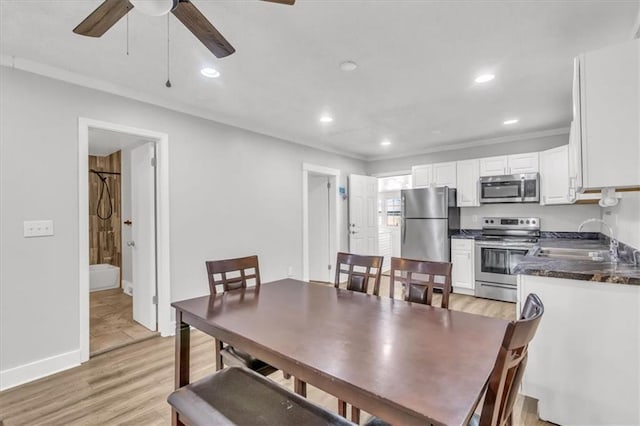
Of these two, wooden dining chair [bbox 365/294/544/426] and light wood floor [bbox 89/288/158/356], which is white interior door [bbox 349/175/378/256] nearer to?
light wood floor [bbox 89/288/158/356]

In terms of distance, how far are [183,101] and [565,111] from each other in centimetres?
441

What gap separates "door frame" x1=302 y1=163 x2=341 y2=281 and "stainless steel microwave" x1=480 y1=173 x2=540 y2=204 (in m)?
2.37

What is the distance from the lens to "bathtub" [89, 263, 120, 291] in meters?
5.02

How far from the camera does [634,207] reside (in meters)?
2.18

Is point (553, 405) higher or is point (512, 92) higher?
point (512, 92)

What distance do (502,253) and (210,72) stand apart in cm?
431

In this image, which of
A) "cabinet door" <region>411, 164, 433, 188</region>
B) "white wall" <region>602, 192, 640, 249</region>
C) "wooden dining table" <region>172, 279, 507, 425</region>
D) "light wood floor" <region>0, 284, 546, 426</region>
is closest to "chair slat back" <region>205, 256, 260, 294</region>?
"wooden dining table" <region>172, 279, 507, 425</region>

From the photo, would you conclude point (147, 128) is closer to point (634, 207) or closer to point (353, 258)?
point (353, 258)

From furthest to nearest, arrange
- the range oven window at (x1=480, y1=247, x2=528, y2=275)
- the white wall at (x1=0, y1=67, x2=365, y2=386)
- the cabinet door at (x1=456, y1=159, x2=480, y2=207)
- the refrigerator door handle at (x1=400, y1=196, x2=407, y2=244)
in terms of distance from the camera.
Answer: the refrigerator door handle at (x1=400, y1=196, x2=407, y2=244) < the cabinet door at (x1=456, y1=159, x2=480, y2=207) < the range oven window at (x1=480, y1=247, x2=528, y2=275) < the white wall at (x1=0, y1=67, x2=365, y2=386)

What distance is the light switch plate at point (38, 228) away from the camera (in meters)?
2.41

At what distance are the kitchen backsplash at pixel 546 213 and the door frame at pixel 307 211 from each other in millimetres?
2226

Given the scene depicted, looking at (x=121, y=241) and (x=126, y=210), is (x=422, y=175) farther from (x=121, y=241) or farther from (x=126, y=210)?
(x=121, y=241)

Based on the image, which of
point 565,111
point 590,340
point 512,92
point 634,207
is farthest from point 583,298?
point 565,111

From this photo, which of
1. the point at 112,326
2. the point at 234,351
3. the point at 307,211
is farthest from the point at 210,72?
the point at 112,326
